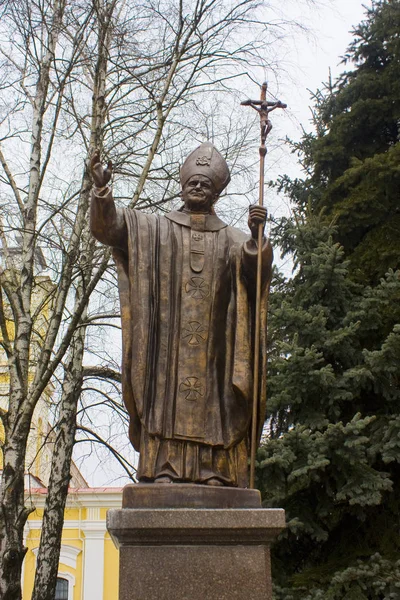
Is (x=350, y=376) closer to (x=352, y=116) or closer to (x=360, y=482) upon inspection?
(x=360, y=482)

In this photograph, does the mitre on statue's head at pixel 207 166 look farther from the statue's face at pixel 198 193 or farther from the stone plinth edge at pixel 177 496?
the stone plinth edge at pixel 177 496

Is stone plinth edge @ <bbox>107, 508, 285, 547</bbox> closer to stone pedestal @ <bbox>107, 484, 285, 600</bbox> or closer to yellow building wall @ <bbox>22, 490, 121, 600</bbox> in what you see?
stone pedestal @ <bbox>107, 484, 285, 600</bbox>

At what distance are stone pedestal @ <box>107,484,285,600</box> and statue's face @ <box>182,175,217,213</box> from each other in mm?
1782

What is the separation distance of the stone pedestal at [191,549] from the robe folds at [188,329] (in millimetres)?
451

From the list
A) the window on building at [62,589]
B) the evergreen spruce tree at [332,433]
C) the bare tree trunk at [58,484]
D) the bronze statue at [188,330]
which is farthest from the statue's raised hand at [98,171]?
the window on building at [62,589]

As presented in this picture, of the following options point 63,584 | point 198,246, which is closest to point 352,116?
point 198,246

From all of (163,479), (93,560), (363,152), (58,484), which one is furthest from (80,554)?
(163,479)

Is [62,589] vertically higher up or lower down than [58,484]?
lower down

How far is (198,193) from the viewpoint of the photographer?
4875 millimetres

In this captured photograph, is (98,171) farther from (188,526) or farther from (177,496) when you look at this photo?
(188,526)

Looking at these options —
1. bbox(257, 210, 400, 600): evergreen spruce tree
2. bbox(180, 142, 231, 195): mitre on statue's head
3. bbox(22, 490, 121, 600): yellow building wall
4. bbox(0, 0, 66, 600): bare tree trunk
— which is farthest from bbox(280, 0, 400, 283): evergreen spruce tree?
bbox(22, 490, 121, 600): yellow building wall

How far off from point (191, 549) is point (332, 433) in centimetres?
397

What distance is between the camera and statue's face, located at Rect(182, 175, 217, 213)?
16.0 feet

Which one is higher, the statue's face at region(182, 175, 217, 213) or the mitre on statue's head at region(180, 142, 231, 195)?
the mitre on statue's head at region(180, 142, 231, 195)
